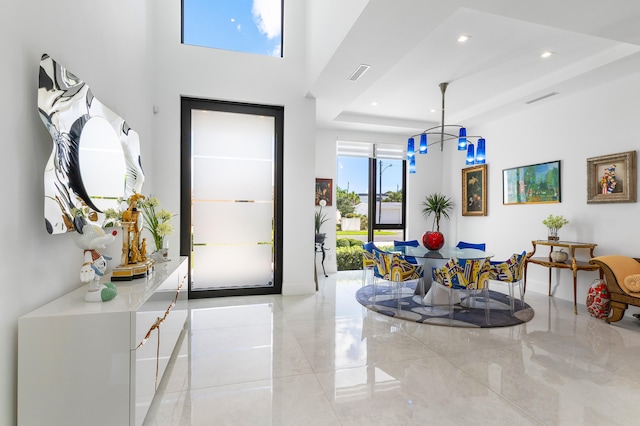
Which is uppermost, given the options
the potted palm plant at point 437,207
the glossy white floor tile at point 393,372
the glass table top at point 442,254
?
the potted palm plant at point 437,207

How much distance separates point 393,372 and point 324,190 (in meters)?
4.88

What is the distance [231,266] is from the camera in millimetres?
5016

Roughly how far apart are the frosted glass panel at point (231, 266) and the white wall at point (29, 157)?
2.58 metres

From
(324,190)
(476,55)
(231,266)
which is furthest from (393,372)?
(324,190)

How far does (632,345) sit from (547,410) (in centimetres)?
203

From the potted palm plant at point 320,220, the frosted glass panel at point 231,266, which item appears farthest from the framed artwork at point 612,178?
the frosted glass panel at point 231,266

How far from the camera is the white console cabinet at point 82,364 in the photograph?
62.1 inches

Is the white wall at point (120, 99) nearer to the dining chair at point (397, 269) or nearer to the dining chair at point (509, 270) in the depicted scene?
the dining chair at point (397, 269)

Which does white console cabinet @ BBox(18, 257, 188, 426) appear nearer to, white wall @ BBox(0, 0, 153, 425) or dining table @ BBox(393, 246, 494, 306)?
white wall @ BBox(0, 0, 153, 425)

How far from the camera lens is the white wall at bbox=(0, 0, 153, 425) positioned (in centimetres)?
157

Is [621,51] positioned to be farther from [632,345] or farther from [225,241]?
[225,241]

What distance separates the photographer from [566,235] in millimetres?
5066

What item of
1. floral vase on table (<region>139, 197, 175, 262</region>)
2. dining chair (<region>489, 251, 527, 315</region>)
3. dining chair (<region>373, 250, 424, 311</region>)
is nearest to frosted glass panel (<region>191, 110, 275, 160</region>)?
floral vase on table (<region>139, 197, 175, 262</region>)

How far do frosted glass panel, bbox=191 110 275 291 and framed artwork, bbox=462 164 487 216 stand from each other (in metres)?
4.62
